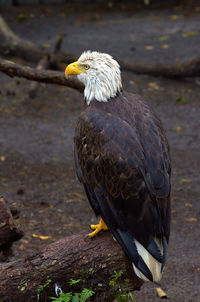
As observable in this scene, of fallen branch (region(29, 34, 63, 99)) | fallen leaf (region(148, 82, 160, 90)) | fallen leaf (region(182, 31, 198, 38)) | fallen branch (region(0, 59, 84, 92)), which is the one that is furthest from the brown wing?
fallen leaf (region(182, 31, 198, 38))

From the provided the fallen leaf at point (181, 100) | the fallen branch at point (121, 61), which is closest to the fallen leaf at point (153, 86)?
the fallen branch at point (121, 61)

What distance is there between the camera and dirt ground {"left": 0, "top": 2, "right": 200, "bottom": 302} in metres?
5.96

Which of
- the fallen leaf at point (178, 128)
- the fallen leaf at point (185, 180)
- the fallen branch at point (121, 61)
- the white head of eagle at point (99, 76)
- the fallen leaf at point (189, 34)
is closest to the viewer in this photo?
the white head of eagle at point (99, 76)

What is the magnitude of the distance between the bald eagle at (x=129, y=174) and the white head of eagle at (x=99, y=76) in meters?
0.01

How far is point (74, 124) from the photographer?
8.58 metres

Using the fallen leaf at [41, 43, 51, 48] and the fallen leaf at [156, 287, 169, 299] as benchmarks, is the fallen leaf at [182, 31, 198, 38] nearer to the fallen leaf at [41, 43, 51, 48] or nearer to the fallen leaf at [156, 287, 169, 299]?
the fallen leaf at [41, 43, 51, 48]

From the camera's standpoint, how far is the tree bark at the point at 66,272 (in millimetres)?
3986

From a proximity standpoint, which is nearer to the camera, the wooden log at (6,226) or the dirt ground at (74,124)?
the wooden log at (6,226)

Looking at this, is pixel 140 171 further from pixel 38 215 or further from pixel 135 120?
pixel 38 215

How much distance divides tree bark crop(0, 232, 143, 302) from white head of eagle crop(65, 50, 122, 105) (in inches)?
46.8

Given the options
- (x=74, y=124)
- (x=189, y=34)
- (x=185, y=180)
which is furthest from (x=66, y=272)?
(x=189, y=34)

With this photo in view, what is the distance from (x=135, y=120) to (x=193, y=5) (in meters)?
10.2

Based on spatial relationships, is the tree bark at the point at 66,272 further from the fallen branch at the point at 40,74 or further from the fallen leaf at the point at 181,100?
the fallen leaf at the point at 181,100

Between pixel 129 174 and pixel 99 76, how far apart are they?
3.11 ft
